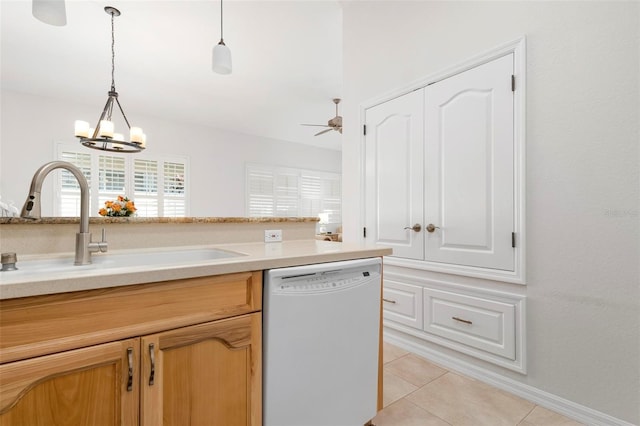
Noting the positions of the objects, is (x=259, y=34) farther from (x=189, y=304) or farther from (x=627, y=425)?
(x=627, y=425)

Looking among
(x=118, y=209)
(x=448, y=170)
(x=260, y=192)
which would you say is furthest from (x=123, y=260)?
(x=260, y=192)

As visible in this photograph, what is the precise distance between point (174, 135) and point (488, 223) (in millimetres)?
5393

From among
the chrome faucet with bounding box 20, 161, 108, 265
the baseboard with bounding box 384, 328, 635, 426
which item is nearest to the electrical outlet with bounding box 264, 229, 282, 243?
the chrome faucet with bounding box 20, 161, 108, 265

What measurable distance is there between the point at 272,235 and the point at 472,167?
1.33 metres

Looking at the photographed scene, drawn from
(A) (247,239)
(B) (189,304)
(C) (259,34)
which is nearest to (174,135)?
(C) (259,34)

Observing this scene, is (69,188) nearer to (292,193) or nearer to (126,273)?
(292,193)

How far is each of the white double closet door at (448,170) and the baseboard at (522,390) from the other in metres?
0.66

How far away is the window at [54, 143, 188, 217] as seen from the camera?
4.61 m

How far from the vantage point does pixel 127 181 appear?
5094 millimetres

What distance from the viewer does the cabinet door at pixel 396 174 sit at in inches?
90.0

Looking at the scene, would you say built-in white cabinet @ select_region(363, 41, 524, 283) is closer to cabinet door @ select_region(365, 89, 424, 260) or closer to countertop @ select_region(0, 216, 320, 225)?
cabinet door @ select_region(365, 89, 424, 260)

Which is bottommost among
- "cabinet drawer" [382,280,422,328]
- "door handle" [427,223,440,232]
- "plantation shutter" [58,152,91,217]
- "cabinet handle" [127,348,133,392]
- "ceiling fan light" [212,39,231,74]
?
"cabinet drawer" [382,280,422,328]

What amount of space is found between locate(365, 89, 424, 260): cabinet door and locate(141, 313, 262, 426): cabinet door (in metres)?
1.54

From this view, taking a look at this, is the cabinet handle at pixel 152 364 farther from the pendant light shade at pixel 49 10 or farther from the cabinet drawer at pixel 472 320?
the cabinet drawer at pixel 472 320
